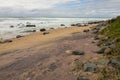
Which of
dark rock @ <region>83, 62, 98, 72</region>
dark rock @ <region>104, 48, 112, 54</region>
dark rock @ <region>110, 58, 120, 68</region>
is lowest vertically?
dark rock @ <region>83, 62, 98, 72</region>

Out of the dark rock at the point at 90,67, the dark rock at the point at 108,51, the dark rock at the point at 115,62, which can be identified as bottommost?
the dark rock at the point at 90,67

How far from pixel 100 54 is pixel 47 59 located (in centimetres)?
208

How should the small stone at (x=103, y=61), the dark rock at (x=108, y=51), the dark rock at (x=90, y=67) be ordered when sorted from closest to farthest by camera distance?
the dark rock at (x=90, y=67), the small stone at (x=103, y=61), the dark rock at (x=108, y=51)

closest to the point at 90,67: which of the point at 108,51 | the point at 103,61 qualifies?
the point at 103,61

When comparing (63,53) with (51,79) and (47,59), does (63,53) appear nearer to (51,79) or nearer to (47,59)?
(47,59)

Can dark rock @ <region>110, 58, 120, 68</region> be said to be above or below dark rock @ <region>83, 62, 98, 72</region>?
above

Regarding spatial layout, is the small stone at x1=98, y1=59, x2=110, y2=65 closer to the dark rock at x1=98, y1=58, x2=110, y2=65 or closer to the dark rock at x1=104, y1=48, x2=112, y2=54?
the dark rock at x1=98, y1=58, x2=110, y2=65

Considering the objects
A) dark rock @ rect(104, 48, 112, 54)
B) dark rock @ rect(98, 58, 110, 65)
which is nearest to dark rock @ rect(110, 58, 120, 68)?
dark rock @ rect(98, 58, 110, 65)

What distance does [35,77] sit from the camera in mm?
7848

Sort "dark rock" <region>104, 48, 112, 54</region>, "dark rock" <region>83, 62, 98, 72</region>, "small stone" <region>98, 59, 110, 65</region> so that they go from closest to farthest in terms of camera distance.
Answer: "dark rock" <region>83, 62, 98, 72</region>, "small stone" <region>98, 59, 110, 65</region>, "dark rock" <region>104, 48, 112, 54</region>

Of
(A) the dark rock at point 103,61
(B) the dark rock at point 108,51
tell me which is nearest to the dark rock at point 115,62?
(A) the dark rock at point 103,61

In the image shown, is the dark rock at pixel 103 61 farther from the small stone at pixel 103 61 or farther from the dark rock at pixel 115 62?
the dark rock at pixel 115 62

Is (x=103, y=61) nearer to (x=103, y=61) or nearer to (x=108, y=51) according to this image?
(x=103, y=61)

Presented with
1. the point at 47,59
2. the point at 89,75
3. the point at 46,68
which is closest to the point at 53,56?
the point at 47,59
